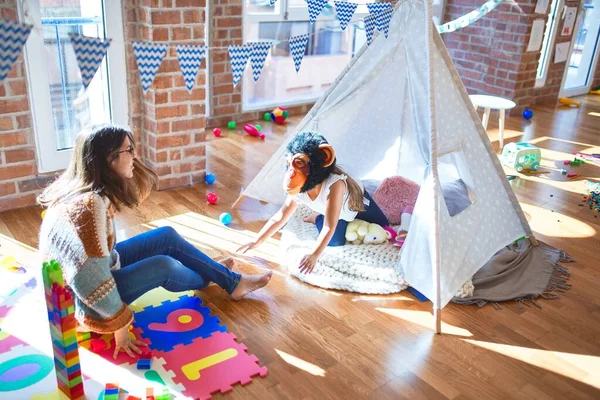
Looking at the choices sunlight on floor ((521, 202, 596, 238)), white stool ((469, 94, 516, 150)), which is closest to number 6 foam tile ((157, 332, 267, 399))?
sunlight on floor ((521, 202, 596, 238))

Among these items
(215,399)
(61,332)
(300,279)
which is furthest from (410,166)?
(61,332)

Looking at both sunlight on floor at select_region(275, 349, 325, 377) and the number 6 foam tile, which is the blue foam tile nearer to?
the number 6 foam tile

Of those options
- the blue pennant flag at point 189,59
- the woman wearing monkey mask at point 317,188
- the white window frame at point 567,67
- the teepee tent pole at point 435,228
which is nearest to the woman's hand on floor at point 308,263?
the woman wearing monkey mask at point 317,188

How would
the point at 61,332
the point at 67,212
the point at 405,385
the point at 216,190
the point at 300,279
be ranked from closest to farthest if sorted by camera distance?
the point at 61,332, the point at 67,212, the point at 405,385, the point at 300,279, the point at 216,190

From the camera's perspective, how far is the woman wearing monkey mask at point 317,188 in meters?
2.23

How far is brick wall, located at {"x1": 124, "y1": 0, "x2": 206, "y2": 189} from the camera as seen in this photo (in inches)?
113

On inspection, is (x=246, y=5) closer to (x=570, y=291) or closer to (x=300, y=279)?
(x=300, y=279)

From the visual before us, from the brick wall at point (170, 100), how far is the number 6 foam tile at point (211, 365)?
1426 millimetres

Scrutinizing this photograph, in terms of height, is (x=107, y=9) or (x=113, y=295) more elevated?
(x=107, y=9)

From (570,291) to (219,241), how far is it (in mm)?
1566

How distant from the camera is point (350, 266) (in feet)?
8.01

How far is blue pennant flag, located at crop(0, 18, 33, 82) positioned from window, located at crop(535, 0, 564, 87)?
15.6 ft

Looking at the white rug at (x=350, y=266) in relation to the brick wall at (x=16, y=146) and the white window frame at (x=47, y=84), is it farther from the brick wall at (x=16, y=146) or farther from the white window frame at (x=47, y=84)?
the brick wall at (x=16, y=146)

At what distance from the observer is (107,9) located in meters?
2.85
